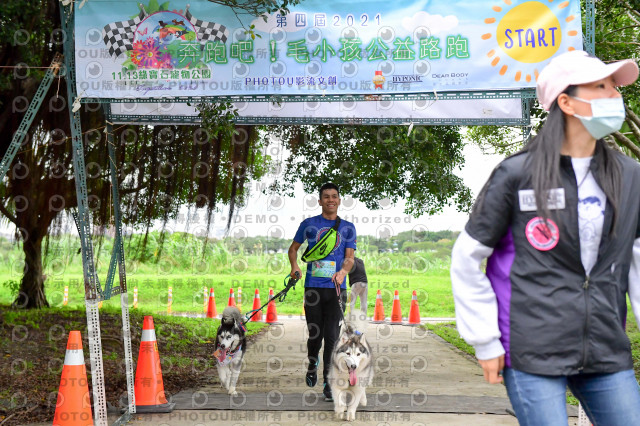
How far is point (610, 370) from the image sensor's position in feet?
7.48

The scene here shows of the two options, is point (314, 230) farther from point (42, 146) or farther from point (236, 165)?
point (42, 146)

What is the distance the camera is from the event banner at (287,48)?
5254 millimetres

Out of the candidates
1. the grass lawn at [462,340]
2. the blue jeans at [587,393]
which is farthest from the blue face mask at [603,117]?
the grass lawn at [462,340]

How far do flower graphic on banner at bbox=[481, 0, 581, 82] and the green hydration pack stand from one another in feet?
7.95

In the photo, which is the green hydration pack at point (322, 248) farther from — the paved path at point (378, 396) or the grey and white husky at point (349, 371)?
the paved path at point (378, 396)

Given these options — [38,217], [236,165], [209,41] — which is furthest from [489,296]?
[38,217]

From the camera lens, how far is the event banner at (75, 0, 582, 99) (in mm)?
5254

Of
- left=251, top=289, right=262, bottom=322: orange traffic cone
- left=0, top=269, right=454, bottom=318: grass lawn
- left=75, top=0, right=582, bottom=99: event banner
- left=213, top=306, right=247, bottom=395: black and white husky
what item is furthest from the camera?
left=0, top=269, right=454, bottom=318: grass lawn

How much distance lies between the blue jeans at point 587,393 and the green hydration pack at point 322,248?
14.5ft

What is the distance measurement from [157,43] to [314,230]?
99.0 inches

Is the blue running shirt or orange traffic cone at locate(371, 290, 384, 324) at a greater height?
the blue running shirt

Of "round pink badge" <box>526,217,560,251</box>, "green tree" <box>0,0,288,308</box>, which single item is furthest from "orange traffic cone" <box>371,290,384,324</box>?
"round pink badge" <box>526,217,560,251</box>

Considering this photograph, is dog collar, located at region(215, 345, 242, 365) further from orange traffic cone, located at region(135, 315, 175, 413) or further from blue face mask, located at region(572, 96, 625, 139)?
blue face mask, located at region(572, 96, 625, 139)

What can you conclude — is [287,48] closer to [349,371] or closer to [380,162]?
[349,371]
